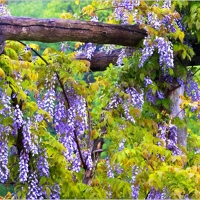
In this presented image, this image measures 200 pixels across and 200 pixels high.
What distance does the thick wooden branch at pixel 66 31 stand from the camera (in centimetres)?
460

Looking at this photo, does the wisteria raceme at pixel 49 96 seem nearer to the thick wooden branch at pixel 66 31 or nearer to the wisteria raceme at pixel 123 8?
the thick wooden branch at pixel 66 31

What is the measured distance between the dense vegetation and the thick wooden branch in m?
0.10

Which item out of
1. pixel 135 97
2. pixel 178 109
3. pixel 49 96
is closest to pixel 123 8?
pixel 135 97

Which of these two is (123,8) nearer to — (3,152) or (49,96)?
(49,96)

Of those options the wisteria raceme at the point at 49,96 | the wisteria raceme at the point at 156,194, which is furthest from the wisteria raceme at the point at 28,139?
the wisteria raceme at the point at 156,194

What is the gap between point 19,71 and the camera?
14.2ft

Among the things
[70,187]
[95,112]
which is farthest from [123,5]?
[70,187]

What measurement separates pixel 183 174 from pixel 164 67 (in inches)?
62.0

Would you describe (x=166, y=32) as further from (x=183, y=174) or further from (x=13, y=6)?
(x=13, y=6)

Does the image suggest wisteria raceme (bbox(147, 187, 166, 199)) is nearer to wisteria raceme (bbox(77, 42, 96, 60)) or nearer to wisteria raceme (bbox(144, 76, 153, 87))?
wisteria raceme (bbox(144, 76, 153, 87))

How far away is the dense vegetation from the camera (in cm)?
451

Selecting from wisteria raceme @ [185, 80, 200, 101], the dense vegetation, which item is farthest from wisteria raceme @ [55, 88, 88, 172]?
wisteria raceme @ [185, 80, 200, 101]

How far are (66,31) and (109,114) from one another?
0.96 metres

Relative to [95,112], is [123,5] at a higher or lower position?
higher
